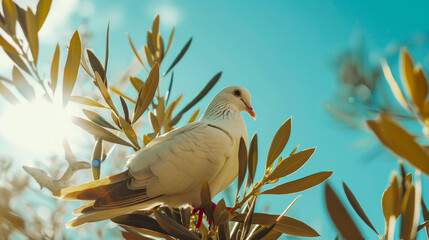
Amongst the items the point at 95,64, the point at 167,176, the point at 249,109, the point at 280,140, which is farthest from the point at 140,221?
the point at 249,109

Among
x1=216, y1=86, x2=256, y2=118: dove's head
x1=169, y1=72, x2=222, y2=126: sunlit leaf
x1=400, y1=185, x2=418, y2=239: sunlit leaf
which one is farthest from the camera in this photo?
x1=216, y1=86, x2=256, y2=118: dove's head

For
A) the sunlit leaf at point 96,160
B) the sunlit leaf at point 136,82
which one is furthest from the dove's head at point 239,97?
the sunlit leaf at point 96,160

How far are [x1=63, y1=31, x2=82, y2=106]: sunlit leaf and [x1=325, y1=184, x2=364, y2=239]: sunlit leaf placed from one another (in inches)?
38.4

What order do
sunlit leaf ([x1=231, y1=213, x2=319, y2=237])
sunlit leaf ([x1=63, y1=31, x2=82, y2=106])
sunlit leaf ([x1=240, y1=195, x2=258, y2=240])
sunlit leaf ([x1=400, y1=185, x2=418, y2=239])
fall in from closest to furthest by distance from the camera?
sunlit leaf ([x1=400, y1=185, x2=418, y2=239]), sunlit leaf ([x1=240, y1=195, x2=258, y2=240]), sunlit leaf ([x1=231, y1=213, x2=319, y2=237]), sunlit leaf ([x1=63, y1=31, x2=82, y2=106])

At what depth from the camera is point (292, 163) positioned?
110cm

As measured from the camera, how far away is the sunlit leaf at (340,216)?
0.52 m

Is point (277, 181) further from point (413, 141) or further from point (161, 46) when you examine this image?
point (161, 46)

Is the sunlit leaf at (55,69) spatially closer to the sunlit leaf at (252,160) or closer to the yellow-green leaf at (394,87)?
the sunlit leaf at (252,160)

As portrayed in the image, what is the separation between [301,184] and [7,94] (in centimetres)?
103

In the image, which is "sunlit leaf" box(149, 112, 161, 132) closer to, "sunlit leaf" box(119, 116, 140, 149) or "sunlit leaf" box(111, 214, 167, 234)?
"sunlit leaf" box(119, 116, 140, 149)

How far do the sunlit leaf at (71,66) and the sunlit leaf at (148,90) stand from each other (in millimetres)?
227

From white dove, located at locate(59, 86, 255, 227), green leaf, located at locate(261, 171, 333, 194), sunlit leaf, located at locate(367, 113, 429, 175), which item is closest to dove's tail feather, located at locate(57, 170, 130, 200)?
white dove, located at locate(59, 86, 255, 227)

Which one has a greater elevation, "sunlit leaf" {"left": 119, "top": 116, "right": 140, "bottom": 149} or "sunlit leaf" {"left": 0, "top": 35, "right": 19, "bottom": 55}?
"sunlit leaf" {"left": 0, "top": 35, "right": 19, "bottom": 55}

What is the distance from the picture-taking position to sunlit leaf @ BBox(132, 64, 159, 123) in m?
1.24
